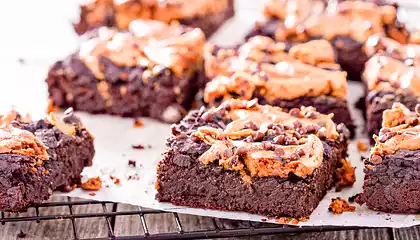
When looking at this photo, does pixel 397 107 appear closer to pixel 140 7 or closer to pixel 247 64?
pixel 247 64

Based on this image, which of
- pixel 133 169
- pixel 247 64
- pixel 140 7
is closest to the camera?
pixel 133 169

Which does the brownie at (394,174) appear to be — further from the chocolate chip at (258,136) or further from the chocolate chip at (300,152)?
the chocolate chip at (258,136)

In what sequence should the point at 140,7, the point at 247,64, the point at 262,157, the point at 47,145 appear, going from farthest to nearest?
the point at 140,7 < the point at 247,64 < the point at 47,145 < the point at 262,157

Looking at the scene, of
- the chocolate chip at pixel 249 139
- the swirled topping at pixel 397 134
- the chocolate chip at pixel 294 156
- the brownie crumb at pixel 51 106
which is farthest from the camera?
the brownie crumb at pixel 51 106

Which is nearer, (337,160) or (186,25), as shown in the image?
(337,160)

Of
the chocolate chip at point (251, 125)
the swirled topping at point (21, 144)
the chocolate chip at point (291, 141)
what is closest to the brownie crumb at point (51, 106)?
the swirled topping at point (21, 144)

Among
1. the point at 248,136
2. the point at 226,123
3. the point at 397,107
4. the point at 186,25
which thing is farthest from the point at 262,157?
the point at 186,25

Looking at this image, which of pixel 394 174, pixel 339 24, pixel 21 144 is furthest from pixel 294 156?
pixel 339 24
